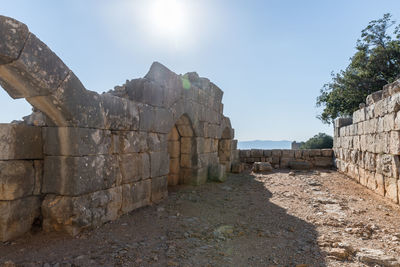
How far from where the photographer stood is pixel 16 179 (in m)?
3.75

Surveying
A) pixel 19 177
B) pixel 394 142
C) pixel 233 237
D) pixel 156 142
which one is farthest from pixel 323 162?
pixel 19 177

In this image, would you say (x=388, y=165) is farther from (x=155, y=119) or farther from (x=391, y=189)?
(x=155, y=119)

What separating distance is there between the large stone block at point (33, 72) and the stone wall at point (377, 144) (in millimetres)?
6778

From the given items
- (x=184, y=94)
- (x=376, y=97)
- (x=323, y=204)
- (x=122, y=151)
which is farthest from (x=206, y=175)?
(x=376, y=97)

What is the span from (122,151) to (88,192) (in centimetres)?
103

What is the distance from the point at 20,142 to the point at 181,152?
4.69 m

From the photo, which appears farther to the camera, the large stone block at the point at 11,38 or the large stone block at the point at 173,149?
the large stone block at the point at 173,149

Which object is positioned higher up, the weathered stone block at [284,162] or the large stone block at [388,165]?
the large stone block at [388,165]

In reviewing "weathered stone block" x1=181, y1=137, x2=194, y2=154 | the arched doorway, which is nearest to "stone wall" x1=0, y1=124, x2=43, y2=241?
"weathered stone block" x1=181, y1=137, x2=194, y2=154

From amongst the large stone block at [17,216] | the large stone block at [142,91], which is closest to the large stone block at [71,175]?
the large stone block at [17,216]

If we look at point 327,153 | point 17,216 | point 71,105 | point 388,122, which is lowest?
point 17,216

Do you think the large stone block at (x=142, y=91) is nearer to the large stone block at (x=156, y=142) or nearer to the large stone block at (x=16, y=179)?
the large stone block at (x=156, y=142)

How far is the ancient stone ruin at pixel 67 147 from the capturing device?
11.6ft

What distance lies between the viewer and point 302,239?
4.15m
